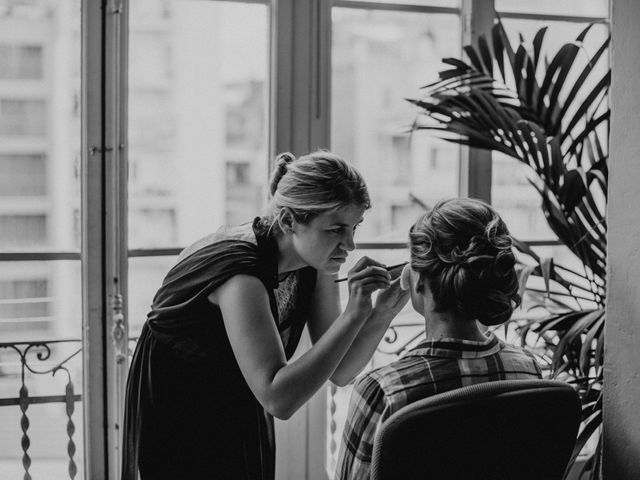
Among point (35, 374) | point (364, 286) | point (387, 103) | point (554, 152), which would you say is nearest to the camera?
point (364, 286)

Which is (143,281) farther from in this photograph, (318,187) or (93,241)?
(318,187)

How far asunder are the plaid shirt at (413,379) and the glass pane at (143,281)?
1155 millimetres

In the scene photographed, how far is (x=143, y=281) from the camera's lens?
242cm

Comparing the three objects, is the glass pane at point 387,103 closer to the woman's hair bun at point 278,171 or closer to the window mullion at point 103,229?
the window mullion at point 103,229

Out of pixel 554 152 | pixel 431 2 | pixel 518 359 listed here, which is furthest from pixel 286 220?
pixel 431 2

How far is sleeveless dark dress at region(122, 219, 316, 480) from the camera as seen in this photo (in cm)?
165

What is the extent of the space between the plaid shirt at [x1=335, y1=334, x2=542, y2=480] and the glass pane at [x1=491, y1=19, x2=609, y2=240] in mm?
1375

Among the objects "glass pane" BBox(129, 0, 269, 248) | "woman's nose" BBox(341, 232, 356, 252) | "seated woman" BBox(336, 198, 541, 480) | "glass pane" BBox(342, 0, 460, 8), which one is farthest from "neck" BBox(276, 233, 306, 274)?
"glass pane" BBox(342, 0, 460, 8)

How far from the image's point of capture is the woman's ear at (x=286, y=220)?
1.66 m

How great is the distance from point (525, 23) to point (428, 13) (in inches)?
14.2

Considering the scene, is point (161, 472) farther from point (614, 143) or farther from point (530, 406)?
point (614, 143)

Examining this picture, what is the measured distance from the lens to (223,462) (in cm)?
168

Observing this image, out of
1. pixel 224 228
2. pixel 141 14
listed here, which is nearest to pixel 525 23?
pixel 141 14

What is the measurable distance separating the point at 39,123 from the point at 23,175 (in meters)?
0.16
